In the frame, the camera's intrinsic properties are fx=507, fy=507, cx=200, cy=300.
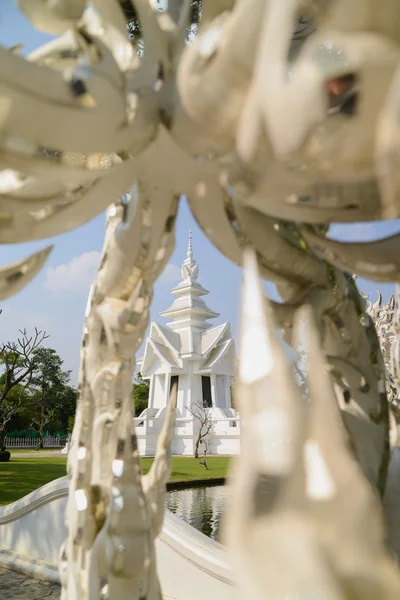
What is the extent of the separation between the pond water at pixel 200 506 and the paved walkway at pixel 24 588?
88.0 inches

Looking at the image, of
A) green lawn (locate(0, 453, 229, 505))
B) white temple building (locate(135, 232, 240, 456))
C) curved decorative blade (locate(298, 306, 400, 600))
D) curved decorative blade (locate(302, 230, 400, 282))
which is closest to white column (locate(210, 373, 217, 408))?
white temple building (locate(135, 232, 240, 456))

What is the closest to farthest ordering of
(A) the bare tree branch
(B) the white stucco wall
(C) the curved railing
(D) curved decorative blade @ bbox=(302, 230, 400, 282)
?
(D) curved decorative blade @ bbox=(302, 230, 400, 282)
(C) the curved railing
(A) the bare tree branch
(B) the white stucco wall

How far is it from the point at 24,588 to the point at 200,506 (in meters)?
4.39

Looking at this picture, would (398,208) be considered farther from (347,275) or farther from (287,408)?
(347,275)

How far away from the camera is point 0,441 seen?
1809cm

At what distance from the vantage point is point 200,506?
25.8 ft

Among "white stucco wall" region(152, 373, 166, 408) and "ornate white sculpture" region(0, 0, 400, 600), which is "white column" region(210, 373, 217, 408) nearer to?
"white stucco wall" region(152, 373, 166, 408)

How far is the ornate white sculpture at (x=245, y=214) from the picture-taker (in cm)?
44

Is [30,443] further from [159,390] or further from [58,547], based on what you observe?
[58,547]

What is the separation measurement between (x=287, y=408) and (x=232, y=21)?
420 mm

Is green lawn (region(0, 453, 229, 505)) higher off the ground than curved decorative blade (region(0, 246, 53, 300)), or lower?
lower

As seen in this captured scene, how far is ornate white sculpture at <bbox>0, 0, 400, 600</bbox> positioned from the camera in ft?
1.44

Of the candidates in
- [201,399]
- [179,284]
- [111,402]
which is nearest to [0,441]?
[201,399]

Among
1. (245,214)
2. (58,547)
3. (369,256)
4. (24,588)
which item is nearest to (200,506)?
(58,547)
